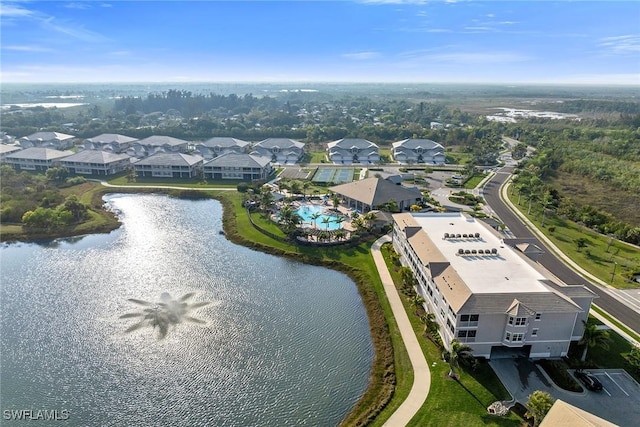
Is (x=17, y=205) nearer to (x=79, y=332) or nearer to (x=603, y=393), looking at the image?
(x=79, y=332)

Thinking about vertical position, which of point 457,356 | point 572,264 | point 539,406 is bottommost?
point 572,264

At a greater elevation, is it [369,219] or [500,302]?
[500,302]

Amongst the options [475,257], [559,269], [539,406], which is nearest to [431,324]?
[475,257]

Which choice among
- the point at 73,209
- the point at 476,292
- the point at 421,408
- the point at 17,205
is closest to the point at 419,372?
the point at 421,408

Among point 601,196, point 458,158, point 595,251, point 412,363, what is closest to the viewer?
point 412,363

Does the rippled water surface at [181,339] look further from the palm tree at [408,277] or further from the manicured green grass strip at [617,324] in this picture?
the manicured green grass strip at [617,324]

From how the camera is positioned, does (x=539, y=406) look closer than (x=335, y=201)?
Yes

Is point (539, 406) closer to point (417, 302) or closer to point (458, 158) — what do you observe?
point (417, 302)
